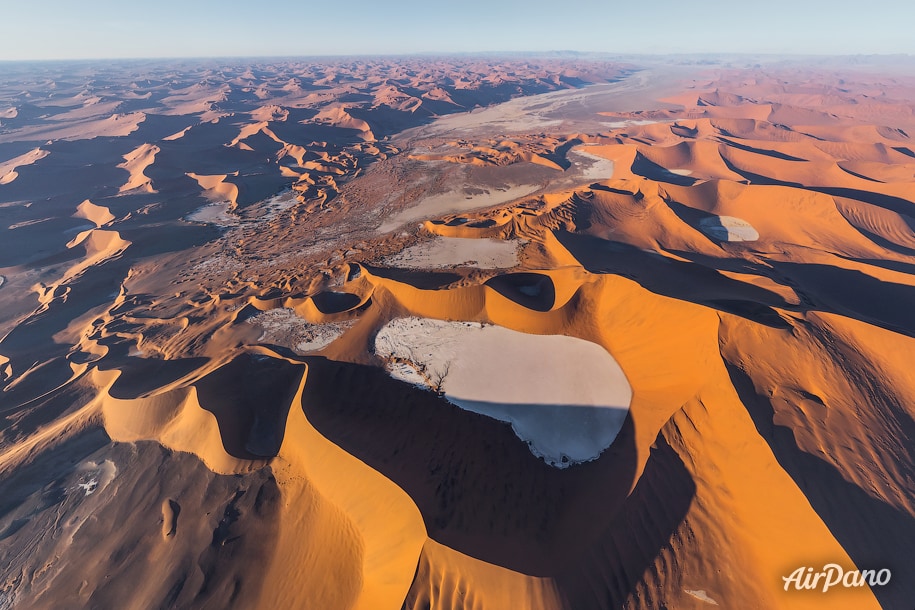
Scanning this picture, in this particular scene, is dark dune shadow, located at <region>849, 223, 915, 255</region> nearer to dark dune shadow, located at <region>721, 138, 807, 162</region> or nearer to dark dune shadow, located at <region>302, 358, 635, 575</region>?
dark dune shadow, located at <region>721, 138, 807, 162</region>

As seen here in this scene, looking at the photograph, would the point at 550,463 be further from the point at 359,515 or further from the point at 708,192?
the point at 708,192

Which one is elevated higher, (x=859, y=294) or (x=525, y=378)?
(x=859, y=294)

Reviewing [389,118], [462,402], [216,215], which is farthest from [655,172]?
[389,118]

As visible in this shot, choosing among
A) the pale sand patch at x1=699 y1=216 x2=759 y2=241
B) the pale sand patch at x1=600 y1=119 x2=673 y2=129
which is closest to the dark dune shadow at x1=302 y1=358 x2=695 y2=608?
the pale sand patch at x1=699 y1=216 x2=759 y2=241

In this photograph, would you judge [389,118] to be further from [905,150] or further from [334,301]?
[905,150]

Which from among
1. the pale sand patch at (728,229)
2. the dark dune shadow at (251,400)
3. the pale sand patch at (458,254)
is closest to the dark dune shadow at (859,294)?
the pale sand patch at (728,229)

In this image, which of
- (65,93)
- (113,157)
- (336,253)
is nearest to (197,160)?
(113,157)
